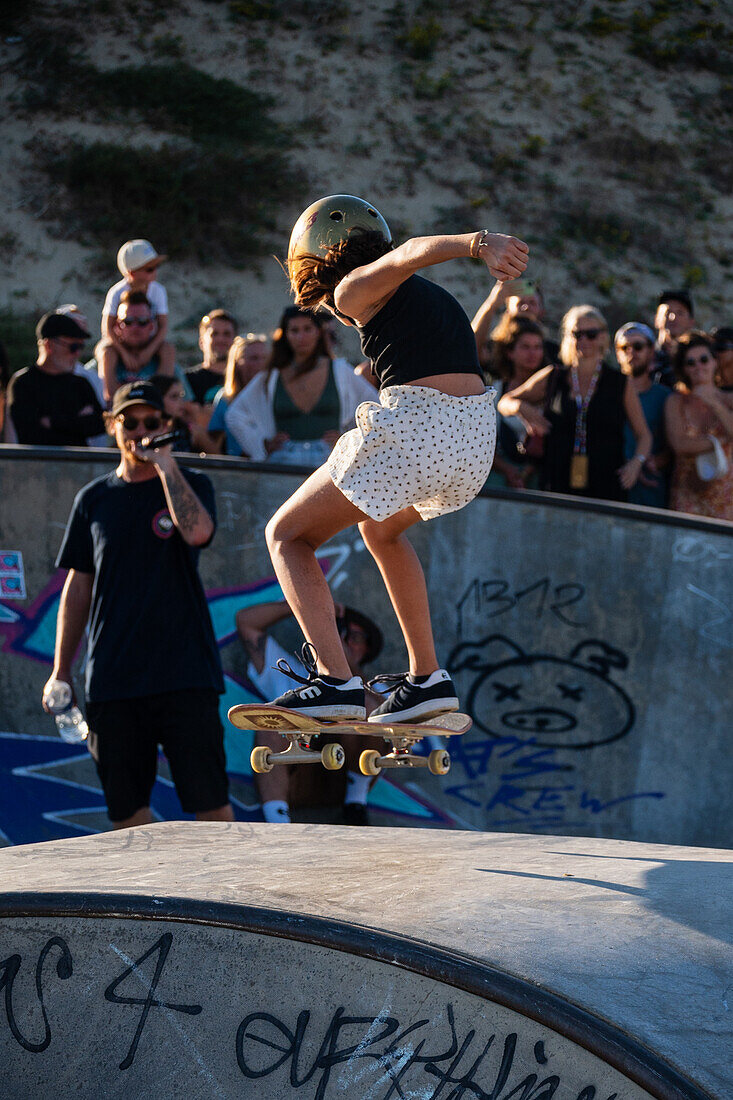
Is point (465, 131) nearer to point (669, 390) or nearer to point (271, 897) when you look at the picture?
point (669, 390)

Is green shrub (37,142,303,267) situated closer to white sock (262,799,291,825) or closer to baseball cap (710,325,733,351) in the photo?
baseball cap (710,325,733,351)

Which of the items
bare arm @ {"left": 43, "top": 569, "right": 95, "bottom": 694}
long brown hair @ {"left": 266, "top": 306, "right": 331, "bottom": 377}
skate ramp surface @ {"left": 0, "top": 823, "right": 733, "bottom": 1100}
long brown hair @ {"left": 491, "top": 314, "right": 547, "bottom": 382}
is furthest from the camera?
long brown hair @ {"left": 491, "top": 314, "right": 547, "bottom": 382}

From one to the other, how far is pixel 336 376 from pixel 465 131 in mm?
25900

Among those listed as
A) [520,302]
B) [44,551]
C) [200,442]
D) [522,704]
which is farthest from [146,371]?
[522,704]

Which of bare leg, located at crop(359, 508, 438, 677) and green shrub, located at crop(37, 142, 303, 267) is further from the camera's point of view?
green shrub, located at crop(37, 142, 303, 267)

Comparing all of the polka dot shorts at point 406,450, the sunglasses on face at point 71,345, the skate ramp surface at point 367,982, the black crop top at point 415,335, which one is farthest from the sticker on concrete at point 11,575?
the black crop top at point 415,335

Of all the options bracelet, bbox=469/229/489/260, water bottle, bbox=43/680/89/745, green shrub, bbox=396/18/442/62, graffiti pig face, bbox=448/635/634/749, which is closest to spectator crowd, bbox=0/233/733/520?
graffiti pig face, bbox=448/635/634/749

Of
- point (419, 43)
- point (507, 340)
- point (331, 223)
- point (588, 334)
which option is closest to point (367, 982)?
point (331, 223)

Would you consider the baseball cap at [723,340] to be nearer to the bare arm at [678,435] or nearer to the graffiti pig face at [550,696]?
the bare arm at [678,435]

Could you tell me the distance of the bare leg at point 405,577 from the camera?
4398 mm

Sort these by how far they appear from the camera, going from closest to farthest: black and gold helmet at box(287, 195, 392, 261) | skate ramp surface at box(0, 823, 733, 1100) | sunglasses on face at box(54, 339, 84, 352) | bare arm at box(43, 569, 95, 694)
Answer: skate ramp surface at box(0, 823, 733, 1100) < black and gold helmet at box(287, 195, 392, 261) < bare arm at box(43, 569, 95, 694) < sunglasses on face at box(54, 339, 84, 352)

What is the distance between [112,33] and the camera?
1266 inches

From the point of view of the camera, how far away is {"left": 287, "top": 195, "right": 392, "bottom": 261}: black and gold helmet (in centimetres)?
399

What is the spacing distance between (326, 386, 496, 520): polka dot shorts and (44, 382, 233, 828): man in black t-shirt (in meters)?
1.77
